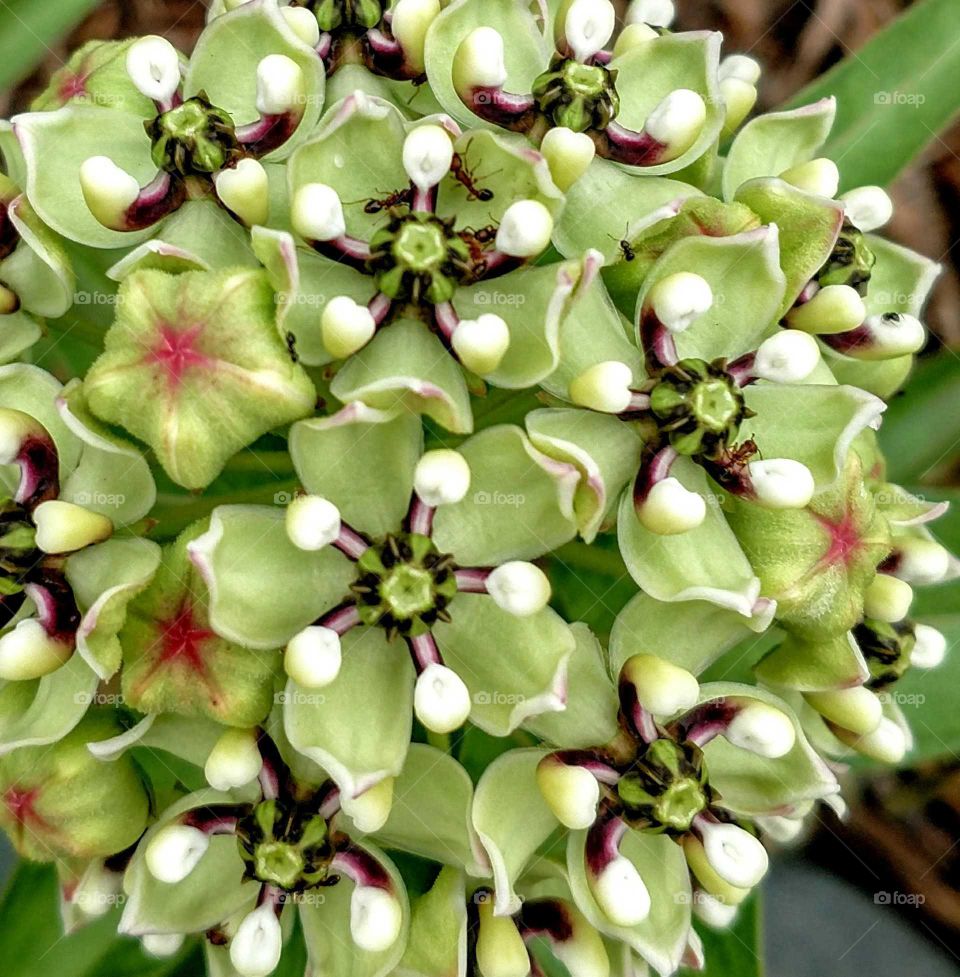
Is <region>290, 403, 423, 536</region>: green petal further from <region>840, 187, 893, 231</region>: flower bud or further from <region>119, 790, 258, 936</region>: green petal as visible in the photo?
<region>840, 187, 893, 231</region>: flower bud

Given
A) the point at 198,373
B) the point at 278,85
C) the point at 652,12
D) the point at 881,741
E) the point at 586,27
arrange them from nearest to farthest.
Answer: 1. the point at 198,373
2. the point at 278,85
3. the point at 586,27
4. the point at 881,741
5. the point at 652,12

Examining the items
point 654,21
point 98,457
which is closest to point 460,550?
point 98,457

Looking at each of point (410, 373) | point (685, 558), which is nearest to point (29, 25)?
point (410, 373)

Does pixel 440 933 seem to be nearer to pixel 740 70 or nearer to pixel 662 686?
pixel 662 686

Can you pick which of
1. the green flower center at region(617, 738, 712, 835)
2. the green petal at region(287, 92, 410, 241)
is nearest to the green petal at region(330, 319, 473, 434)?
the green petal at region(287, 92, 410, 241)

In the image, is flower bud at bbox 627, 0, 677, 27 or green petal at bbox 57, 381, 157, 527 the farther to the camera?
flower bud at bbox 627, 0, 677, 27

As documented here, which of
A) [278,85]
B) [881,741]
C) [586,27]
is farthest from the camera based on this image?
[881,741]

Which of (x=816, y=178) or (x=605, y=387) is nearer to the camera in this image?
(x=605, y=387)
